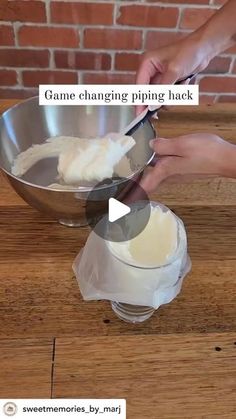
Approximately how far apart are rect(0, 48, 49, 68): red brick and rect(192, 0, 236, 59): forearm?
1.97ft

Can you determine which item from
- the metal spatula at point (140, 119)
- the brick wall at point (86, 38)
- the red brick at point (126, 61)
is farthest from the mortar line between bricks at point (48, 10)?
the metal spatula at point (140, 119)

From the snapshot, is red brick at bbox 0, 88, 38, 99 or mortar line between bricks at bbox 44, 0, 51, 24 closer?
mortar line between bricks at bbox 44, 0, 51, 24

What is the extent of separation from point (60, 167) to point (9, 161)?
12 cm

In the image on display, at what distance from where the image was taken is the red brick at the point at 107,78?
4.60 ft

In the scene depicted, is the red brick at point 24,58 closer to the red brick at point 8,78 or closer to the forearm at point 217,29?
the red brick at point 8,78

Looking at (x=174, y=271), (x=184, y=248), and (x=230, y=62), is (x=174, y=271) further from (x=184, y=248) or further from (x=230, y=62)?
(x=230, y=62)

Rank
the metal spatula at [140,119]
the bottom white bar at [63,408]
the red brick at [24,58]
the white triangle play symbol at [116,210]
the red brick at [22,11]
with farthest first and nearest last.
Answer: the red brick at [24,58], the red brick at [22,11], the metal spatula at [140,119], the white triangle play symbol at [116,210], the bottom white bar at [63,408]

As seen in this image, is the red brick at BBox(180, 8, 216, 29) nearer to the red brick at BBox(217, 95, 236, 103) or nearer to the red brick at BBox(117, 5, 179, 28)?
the red brick at BBox(117, 5, 179, 28)

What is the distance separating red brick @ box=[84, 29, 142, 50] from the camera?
1302 mm

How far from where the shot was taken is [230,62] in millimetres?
1408

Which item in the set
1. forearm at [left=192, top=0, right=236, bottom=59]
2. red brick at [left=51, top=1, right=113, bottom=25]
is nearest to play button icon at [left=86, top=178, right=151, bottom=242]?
forearm at [left=192, top=0, right=236, bottom=59]

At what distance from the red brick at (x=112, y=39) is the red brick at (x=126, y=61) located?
0.02 m

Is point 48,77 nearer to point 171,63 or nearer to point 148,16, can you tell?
point 148,16

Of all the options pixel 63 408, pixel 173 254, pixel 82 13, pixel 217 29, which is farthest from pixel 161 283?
pixel 82 13
